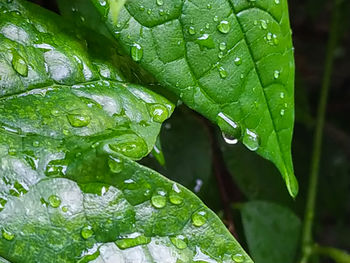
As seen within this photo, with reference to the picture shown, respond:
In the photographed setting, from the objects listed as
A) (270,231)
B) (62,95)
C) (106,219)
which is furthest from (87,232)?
(270,231)

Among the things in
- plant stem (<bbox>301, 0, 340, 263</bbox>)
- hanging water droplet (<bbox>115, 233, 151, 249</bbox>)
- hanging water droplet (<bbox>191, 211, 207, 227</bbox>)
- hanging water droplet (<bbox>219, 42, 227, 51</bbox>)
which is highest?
hanging water droplet (<bbox>219, 42, 227, 51</bbox>)

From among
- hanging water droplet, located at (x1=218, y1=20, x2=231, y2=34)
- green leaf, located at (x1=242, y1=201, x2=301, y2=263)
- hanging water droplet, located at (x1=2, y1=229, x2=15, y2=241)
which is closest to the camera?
hanging water droplet, located at (x1=2, y1=229, x2=15, y2=241)

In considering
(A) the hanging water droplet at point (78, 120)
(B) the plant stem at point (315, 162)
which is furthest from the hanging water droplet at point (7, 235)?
(B) the plant stem at point (315, 162)

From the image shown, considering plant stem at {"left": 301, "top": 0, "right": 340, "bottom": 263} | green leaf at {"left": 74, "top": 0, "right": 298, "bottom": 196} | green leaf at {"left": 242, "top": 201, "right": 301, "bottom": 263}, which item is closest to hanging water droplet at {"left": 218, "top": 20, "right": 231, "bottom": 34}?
green leaf at {"left": 74, "top": 0, "right": 298, "bottom": 196}

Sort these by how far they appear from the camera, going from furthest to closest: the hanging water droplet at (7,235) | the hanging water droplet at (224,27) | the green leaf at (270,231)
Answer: the green leaf at (270,231)
the hanging water droplet at (224,27)
the hanging water droplet at (7,235)

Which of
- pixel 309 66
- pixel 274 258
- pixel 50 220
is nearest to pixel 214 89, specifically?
pixel 50 220

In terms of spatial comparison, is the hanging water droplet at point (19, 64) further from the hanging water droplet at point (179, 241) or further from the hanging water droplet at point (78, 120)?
the hanging water droplet at point (179, 241)

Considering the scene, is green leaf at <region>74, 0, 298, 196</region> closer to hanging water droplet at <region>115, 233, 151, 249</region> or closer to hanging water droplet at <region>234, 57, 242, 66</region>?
hanging water droplet at <region>234, 57, 242, 66</region>
